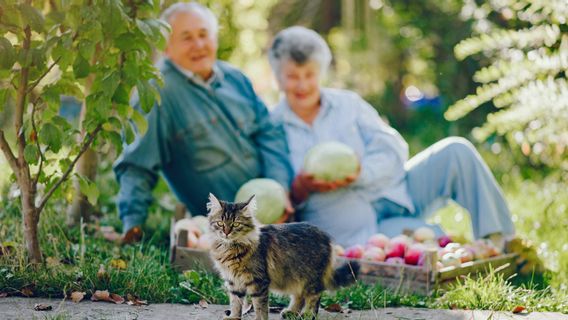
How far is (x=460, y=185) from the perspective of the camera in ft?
17.6

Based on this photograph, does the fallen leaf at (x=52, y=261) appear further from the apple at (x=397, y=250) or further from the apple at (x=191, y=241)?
the apple at (x=397, y=250)

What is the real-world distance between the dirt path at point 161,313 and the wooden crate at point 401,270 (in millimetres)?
358

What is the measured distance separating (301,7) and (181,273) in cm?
967

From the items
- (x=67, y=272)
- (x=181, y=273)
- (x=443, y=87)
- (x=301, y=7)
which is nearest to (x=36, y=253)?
(x=67, y=272)

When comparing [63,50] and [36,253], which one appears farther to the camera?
[36,253]

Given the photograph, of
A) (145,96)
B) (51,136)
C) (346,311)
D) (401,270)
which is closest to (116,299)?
(51,136)

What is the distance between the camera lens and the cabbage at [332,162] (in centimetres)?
521

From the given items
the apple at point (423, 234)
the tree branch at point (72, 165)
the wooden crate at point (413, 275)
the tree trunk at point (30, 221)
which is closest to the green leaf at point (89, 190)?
the tree branch at point (72, 165)

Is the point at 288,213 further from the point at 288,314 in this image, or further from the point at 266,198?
the point at 288,314

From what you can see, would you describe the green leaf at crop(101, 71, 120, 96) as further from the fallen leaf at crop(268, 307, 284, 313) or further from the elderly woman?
the elderly woman

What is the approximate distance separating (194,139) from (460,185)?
178cm

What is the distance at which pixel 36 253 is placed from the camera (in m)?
4.05

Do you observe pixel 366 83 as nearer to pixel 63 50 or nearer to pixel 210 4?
pixel 210 4

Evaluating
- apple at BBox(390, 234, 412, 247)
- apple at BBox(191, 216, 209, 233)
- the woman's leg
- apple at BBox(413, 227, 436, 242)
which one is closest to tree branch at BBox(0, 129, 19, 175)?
apple at BBox(191, 216, 209, 233)
